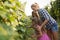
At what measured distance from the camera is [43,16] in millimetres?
3592

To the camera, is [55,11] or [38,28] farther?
[55,11]

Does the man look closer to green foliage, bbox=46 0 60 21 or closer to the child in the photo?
the child

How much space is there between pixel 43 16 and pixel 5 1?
1842mm

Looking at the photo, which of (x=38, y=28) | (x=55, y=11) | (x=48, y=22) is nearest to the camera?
(x=38, y=28)

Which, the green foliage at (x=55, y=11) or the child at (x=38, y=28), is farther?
the green foliage at (x=55, y=11)

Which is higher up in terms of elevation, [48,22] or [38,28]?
[48,22]

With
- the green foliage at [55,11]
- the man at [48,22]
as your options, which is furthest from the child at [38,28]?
the green foliage at [55,11]

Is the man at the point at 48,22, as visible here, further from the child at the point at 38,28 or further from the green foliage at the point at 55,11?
the green foliage at the point at 55,11

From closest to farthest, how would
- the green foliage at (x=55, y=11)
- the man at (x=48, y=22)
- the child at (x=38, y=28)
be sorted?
1. the child at (x=38, y=28)
2. the man at (x=48, y=22)
3. the green foliage at (x=55, y=11)

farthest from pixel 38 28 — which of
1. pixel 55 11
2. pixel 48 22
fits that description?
pixel 55 11

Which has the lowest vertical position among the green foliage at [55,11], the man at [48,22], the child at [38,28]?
the child at [38,28]

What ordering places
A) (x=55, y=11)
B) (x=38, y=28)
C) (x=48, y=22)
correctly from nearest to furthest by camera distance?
1. (x=38, y=28)
2. (x=48, y=22)
3. (x=55, y=11)

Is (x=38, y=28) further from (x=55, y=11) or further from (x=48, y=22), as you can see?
(x=55, y=11)

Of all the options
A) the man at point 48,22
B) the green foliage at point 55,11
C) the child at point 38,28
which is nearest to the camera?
the child at point 38,28
